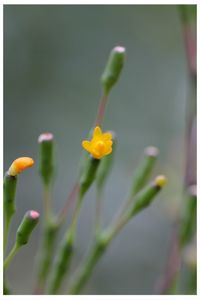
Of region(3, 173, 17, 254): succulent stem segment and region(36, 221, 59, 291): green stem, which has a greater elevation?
region(3, 173, 17, 254): succulent stem segment

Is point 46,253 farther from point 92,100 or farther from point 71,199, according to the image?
point 92,100

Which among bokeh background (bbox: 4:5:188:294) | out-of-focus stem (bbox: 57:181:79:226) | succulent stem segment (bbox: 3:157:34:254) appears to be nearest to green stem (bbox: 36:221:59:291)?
out-of-focus stem (bbox: 57:181:79:226)

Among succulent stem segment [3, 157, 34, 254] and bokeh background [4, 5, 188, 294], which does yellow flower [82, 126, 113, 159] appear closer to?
succulent stem segment [3, 157, 34, 254]

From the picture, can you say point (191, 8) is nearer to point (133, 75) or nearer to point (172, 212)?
point (172, 212)

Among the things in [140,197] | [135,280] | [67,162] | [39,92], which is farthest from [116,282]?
[140,197]

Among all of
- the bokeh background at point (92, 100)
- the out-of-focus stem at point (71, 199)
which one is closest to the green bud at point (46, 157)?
the out-of-focus stem at point (71, 199)

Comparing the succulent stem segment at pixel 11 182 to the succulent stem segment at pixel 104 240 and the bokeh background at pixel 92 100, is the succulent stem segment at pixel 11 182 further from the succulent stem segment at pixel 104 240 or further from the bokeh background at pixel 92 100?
the bokeh background at pixel 92 100
